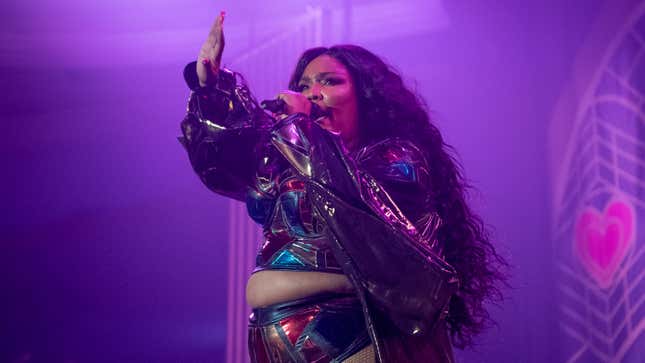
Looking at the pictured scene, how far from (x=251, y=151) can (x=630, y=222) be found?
1.64 meters

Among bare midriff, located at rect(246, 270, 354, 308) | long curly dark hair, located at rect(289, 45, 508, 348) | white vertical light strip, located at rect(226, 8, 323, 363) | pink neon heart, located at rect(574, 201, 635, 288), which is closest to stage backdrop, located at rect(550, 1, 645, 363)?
pink neon heart, located at rect(574, 201, 635, 288)

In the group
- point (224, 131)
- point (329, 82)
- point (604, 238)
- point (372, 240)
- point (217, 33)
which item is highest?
point (217, 33)

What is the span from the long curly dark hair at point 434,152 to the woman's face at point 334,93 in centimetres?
3

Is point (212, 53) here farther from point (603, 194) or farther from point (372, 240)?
point (603, 194)

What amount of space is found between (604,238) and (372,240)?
167 centimetres

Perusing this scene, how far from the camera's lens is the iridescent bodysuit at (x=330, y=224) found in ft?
3.49

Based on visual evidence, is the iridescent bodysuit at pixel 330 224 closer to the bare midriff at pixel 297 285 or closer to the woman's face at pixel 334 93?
the bare midriff at pixel 297 285

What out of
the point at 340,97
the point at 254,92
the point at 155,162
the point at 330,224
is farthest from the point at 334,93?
the point at 155,162

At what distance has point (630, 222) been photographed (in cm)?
238

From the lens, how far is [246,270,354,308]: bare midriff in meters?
1.20

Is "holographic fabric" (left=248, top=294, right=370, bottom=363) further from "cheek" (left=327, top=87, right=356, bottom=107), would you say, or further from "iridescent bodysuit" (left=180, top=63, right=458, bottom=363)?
"cheek" (left=327, top=87, right=356, bottom=107)

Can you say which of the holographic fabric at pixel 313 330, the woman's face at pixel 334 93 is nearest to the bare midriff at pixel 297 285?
the holographic fabric at pixel 313 330

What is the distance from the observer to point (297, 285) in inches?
47.5

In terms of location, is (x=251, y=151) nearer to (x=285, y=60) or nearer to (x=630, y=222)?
(x=285, y=60)
